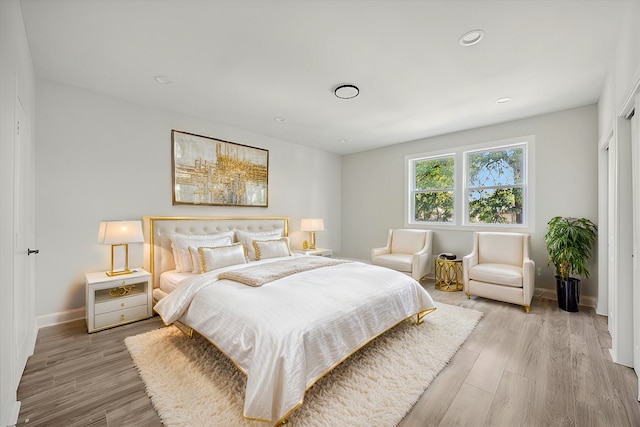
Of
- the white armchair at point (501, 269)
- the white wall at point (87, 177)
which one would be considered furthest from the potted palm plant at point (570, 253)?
the white wall at point (87, 177)

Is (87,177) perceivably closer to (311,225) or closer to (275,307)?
(275,307)

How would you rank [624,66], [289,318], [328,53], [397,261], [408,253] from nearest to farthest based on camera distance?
[289,318]
[624,66]
[328,53]
[397,261]
[408,253]

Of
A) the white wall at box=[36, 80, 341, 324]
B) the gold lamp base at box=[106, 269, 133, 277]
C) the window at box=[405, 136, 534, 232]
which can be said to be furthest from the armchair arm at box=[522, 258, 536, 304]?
the gold lamp base at box=[106, 269, 133, 277]

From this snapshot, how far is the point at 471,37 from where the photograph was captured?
213cm

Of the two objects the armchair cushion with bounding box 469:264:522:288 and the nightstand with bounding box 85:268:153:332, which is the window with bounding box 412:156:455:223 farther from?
the nightstand with bounding box 85:268:153:332

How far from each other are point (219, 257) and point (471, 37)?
3.21m

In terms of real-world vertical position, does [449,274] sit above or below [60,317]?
above

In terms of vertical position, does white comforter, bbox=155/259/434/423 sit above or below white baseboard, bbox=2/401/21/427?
above

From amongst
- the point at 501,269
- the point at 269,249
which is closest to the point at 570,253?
the point at 501,269

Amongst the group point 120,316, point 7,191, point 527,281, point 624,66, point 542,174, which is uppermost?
point 624,66

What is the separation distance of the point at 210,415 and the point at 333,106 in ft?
10.9

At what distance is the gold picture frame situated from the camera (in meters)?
3.76

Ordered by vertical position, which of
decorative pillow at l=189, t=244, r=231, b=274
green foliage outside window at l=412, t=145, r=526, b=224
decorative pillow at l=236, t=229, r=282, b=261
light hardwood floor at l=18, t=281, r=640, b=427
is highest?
green foliage outside window at l=412, t=145, r=526, b=224

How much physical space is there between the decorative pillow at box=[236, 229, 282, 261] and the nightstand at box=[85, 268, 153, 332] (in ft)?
4.06
